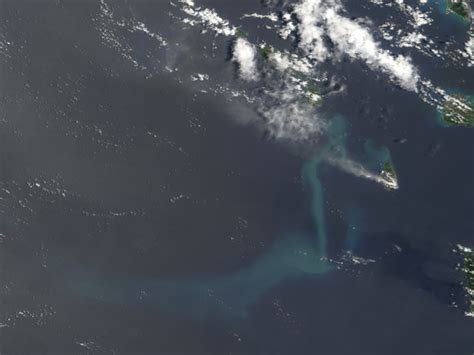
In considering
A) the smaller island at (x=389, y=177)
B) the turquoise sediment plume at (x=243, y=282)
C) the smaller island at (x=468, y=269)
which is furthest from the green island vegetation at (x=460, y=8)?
the smaller island at (x=468, y=269)

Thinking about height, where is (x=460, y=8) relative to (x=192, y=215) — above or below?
above

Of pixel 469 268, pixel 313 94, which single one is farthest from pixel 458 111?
pixel 469 268

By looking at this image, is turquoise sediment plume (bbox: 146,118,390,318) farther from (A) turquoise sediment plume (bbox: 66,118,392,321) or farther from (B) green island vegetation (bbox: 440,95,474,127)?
(B) green island vegetation (bbox: 440,95,474,127)

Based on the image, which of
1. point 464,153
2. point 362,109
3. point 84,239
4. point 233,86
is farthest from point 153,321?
point 464,153

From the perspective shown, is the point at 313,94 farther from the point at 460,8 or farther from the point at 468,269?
the point at 468,269

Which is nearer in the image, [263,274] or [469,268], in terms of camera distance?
[263,274]
